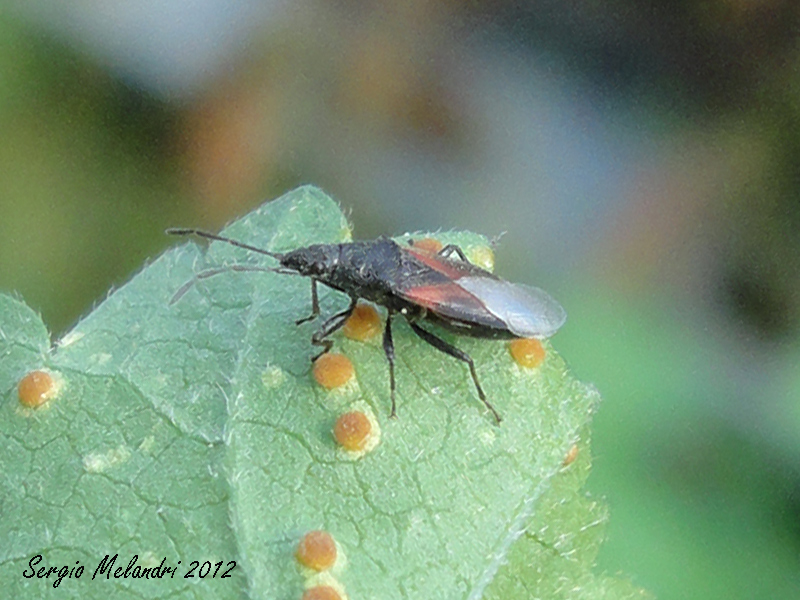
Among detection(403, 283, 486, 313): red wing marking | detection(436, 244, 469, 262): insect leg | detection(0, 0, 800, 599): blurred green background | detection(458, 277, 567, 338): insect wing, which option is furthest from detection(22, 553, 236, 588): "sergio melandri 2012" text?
detection(0, 0, 800, 599): blurred green background

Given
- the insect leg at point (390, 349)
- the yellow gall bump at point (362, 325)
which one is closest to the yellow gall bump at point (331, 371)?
the insect leg at point (390, 349)

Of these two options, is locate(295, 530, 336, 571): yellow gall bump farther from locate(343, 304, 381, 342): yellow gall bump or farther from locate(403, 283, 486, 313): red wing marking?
locate(403, 283, 486, 313): red wing marking

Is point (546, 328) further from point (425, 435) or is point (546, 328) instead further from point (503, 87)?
point (503, 87)

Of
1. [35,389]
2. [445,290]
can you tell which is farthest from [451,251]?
[35,389]

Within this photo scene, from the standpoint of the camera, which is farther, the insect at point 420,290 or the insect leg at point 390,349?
the insect at point 420,290

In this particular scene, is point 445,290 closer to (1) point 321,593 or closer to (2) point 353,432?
(2) point 353,432

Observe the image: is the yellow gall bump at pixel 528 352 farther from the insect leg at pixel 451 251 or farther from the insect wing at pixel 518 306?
the insect leg at pixel 451 251
